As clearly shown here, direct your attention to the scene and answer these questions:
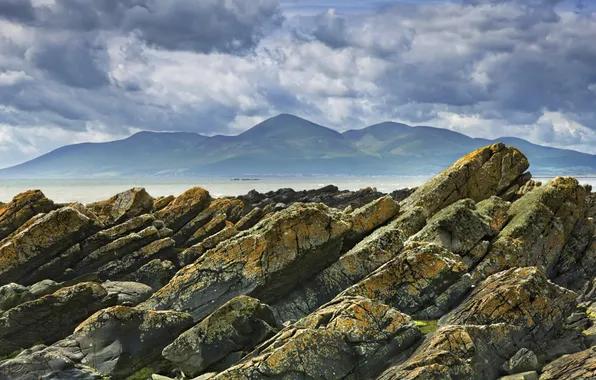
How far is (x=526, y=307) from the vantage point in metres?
24.8

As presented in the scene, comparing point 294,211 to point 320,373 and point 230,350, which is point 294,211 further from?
point 320,373

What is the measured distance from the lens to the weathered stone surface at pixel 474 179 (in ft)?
146

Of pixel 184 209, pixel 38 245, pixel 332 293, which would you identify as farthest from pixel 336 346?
pixel 184 209

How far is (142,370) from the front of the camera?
2758cm

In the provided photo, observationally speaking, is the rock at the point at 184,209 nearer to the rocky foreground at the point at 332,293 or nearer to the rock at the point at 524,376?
the rocky foreground at the point at 332,293

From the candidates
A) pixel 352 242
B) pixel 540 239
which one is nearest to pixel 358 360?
pixel 352 242

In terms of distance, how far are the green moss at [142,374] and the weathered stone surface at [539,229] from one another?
17.7 metres

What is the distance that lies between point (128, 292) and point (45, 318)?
5.12 meters

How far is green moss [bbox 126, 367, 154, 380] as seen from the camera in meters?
27.2

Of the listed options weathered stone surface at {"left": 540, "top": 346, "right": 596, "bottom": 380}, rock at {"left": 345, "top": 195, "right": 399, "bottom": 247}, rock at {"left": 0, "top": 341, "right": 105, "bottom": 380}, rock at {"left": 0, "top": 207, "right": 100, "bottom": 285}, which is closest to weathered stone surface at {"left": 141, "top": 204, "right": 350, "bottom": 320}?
rock at {"left": 345, "top": 195, "right": 399, "bottom": 247}

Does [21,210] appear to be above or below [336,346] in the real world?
above

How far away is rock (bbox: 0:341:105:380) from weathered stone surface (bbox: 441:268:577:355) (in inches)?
664

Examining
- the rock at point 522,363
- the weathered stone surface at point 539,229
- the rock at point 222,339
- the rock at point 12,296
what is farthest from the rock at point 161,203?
the rock at point 522,363

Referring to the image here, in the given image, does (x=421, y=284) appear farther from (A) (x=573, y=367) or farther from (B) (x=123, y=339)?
(B) (x=123, y=339)
